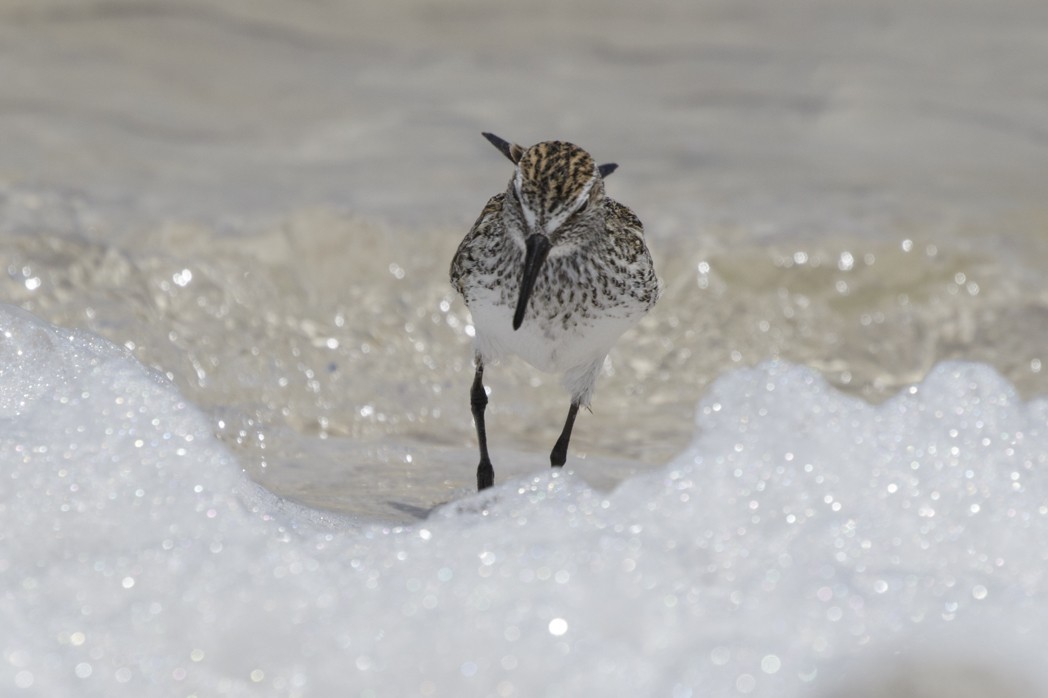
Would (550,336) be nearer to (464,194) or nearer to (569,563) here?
(569,563)

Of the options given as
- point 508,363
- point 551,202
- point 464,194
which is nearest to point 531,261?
point 551,202

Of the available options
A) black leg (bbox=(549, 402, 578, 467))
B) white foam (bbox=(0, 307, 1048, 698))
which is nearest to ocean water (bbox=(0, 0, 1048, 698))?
white foam (bbox=(0, 307, 1048, 698))

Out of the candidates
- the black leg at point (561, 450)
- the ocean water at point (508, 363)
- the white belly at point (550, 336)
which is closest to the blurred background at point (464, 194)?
the ocean water at point (508, 363)

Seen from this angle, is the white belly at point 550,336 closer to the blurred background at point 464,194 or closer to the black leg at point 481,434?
the black leg at point 481,434

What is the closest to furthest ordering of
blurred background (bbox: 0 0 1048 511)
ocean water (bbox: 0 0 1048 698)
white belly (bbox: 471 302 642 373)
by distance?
ocean water (bbox: 0 0 1048 698)
white belly (bbox: 471 302 642 373)
blurred background (bbox: 0 0 1048 511)

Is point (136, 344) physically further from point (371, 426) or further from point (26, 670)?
point (26, 670)

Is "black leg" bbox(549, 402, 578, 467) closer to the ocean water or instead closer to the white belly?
the ocean water

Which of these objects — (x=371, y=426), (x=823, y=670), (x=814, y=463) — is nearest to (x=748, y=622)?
(x=823, y=670)
